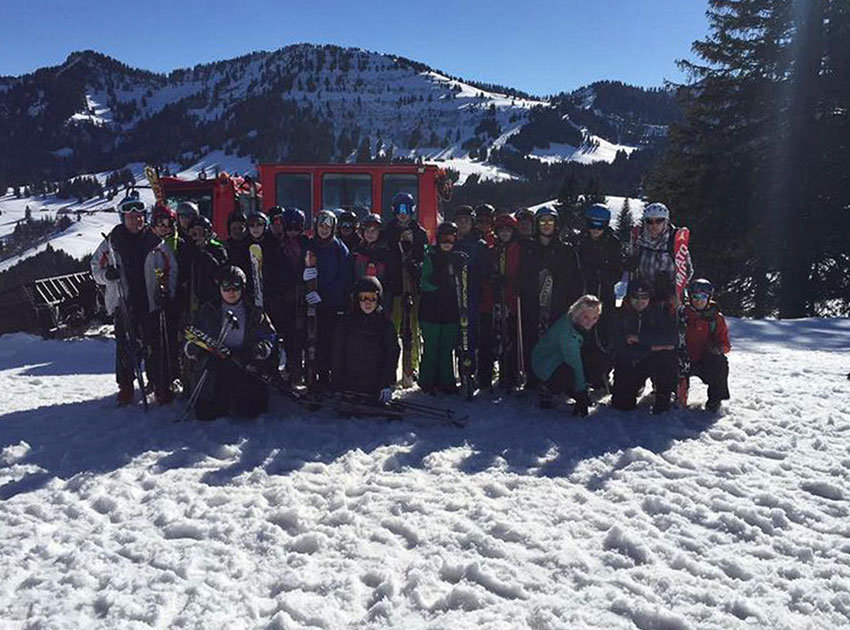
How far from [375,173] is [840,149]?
1449 cm

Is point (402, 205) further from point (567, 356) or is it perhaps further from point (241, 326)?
point (567, 356)

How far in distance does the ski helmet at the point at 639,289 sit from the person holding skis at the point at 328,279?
290 cm

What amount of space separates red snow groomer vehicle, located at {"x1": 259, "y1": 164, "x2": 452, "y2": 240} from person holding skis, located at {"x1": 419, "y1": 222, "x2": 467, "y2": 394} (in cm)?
413

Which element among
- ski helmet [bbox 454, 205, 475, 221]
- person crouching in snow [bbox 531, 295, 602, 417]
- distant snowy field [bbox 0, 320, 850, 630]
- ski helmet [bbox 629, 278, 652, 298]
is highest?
ski helmet [bbox 454, 205, 475, 221]

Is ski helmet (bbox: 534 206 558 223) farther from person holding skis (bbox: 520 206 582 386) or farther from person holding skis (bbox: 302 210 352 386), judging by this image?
person holding skis (bbox: 302 210 352 386)

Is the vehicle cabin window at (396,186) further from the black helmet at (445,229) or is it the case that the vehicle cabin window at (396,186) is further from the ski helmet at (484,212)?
the black helmet at (445,229)

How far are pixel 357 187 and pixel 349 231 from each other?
3846 millimetres

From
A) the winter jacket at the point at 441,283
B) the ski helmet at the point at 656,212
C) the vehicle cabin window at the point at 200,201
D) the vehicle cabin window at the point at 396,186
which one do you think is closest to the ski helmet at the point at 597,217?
the ski helmet at the point at 656,212

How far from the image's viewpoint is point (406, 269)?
690 centimetres

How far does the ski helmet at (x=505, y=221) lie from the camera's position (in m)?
6.63

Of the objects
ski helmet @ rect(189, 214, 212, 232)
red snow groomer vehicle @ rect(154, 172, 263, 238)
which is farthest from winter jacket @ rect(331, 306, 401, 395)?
red snow groomer vehicle @ rect(154, 172, 263, 238)

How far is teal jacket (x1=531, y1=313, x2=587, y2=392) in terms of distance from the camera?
236 inches

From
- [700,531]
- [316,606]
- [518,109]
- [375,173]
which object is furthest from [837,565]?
[518,109]

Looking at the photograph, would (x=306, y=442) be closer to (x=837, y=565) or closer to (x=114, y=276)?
(x=114, y=276)
